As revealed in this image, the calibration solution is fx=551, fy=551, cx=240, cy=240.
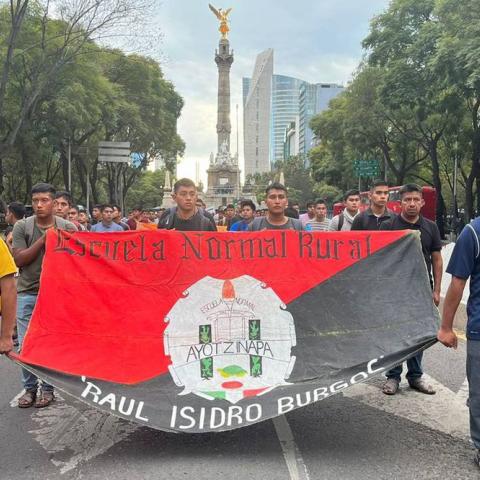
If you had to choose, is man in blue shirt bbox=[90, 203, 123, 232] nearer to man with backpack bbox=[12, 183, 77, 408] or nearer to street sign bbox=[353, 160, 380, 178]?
man with backpack bbox=[12, 183, 77, 408]

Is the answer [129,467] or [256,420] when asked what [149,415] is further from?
[256,420]

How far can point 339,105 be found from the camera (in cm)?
3603

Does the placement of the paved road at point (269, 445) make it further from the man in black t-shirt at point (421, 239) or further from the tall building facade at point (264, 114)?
the tall building facade at point (264, 114)

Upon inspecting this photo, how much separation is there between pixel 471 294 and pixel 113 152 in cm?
2183

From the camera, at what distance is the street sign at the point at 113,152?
23578 millimetres

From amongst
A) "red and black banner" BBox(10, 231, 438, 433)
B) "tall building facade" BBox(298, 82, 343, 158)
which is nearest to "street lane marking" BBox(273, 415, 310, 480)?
"red and black banner" BBox(10, 231, 438, 433)

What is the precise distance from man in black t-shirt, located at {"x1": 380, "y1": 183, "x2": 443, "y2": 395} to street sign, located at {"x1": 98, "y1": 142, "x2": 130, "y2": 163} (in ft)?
65.0

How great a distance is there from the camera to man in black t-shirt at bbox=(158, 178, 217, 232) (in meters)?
→ 5.27

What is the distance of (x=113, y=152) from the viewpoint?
23.8m

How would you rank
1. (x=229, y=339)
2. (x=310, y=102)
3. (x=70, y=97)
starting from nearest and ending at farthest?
1. (x=229, y=339)
2. (x=70, y=97)
3. (x=310, y=102)

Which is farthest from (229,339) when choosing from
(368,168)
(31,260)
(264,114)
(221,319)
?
(264,114)

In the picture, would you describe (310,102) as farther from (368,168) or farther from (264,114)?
(368,168)

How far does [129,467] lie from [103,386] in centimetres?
55

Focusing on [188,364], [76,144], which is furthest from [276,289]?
[76,144]
